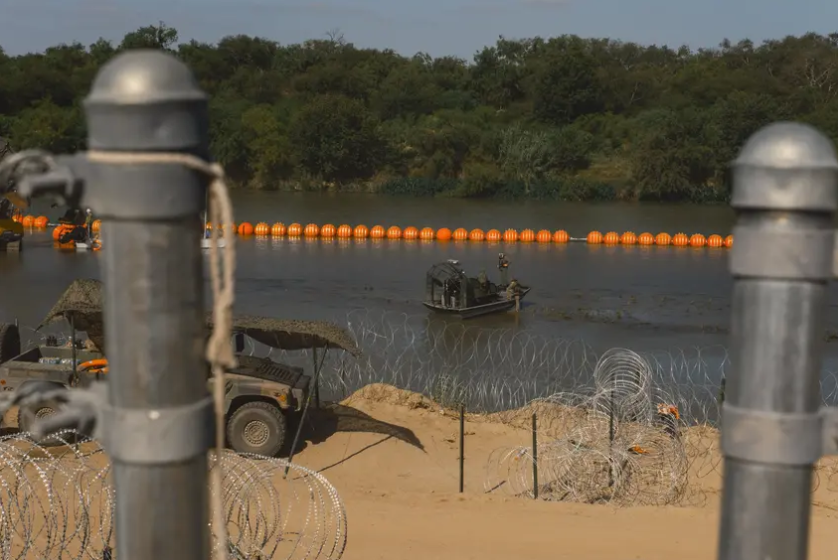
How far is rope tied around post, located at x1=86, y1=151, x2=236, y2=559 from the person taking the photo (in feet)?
6.64

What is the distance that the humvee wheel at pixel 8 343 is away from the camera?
1534 centimetres

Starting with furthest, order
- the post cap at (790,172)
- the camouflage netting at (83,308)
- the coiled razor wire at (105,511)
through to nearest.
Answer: the camouflage netting at (83,308) < the coiled razor wire at (105,511) < the post cap at (790,172)

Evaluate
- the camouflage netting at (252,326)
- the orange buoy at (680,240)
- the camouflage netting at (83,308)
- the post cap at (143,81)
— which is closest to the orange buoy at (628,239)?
the orange buoy at (680,240)

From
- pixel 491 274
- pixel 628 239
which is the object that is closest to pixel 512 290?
pixel 491 274

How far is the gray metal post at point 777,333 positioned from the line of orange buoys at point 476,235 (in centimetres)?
4080

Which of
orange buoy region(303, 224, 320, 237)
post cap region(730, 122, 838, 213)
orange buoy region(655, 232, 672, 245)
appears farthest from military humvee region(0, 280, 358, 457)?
orange buoy region(655, 232, 672, 245)

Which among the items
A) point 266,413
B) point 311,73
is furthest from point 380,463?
point 311,73

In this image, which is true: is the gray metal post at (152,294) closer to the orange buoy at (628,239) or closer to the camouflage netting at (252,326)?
the camouflage netting at (252,326)

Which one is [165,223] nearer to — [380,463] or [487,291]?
[380,463]

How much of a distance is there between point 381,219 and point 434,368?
3010 cm

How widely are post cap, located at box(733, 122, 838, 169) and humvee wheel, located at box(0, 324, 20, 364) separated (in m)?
14.5

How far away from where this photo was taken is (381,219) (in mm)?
50594

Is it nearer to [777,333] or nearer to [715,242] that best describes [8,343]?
[777,333]

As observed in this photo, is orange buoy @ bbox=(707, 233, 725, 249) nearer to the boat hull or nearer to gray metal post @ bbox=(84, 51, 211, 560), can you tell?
the boat hull
